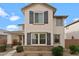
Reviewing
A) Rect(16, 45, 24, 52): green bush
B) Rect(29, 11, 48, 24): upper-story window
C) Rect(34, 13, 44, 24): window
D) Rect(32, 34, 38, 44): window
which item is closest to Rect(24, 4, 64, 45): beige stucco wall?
Rect(29, 11, 48, 24): upper-story window

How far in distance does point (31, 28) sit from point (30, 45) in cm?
81

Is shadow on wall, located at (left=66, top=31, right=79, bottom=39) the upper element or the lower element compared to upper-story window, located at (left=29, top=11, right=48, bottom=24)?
lower

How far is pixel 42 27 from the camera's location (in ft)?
63.9

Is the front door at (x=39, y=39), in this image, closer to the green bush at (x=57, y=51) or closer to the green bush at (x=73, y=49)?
the green bush at (x=57, y=51)

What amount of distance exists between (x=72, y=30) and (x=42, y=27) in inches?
56.3

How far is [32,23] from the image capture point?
64.3 feet

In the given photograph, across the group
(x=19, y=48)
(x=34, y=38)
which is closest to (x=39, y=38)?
(x=34, y=38)

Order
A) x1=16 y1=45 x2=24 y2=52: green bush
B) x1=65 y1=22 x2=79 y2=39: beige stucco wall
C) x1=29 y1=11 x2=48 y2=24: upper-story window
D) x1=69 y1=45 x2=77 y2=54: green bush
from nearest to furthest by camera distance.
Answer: x1=69 y1=45 x2=77 y2=54: green bush < x1=16 y1=45 x2=24 y2=52: green bush < x1=65 y1=22 x2=79 y2=39: beige stucco wall < x1=29 y1=11 x2=48 y2=24: upper-story window

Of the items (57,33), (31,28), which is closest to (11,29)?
(31,28)

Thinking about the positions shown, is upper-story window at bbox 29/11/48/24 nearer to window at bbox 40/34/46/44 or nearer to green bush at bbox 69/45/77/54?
window at bbox 40/34/46/44

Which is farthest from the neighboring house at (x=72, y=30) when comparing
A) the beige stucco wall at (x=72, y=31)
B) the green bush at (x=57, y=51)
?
the green bush at (x=57, y=51)

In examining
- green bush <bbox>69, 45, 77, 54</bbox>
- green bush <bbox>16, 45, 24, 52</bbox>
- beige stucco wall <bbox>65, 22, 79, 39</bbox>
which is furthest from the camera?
beige stucco wall <bbox>65, 22, 79, 39</bbox>

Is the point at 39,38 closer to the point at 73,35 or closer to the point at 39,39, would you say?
the point at 39,39

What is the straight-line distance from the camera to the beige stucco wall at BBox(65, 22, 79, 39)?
1942 centimetres
